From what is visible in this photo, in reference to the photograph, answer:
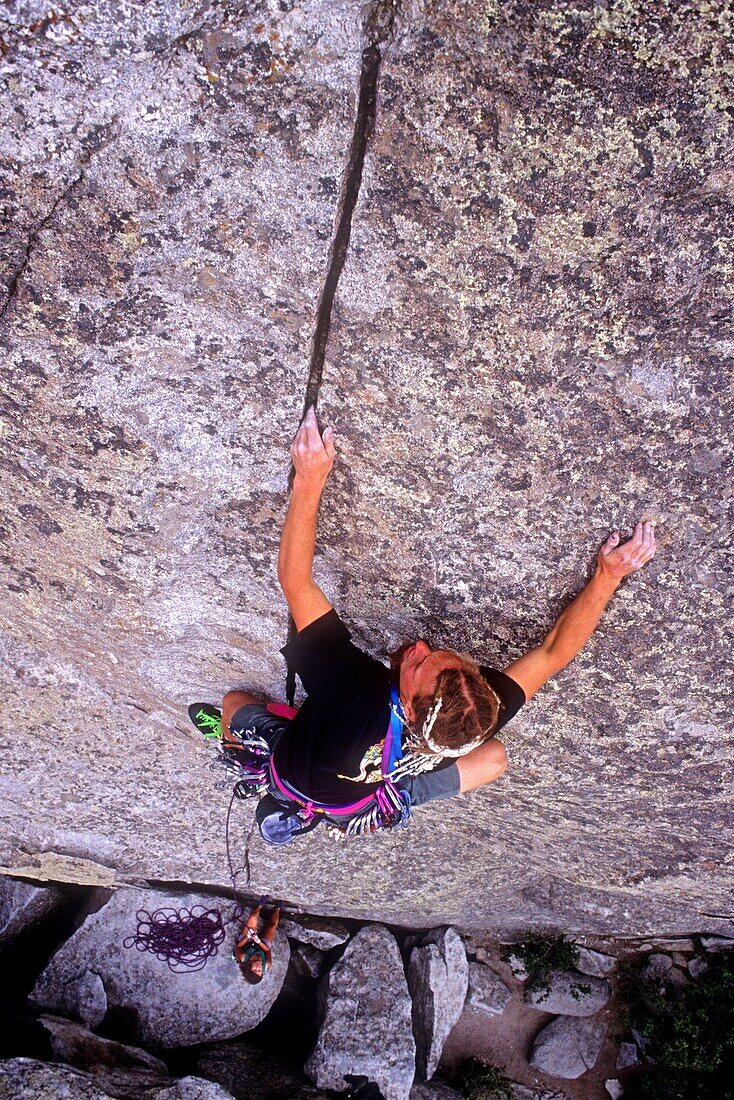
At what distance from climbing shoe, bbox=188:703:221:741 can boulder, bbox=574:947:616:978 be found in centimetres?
476

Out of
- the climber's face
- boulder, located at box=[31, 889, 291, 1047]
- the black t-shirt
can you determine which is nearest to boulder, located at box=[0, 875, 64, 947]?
boulder, located at box=[31, 889, 291, 1047]

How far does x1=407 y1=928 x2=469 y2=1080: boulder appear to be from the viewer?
20.2ft

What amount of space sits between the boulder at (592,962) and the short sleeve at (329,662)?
17.7 feet

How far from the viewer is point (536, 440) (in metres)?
2.75

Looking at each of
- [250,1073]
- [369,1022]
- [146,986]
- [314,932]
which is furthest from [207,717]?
[369,1022]

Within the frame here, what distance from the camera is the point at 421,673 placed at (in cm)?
282

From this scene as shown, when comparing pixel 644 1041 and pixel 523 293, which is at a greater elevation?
pixel 523 293

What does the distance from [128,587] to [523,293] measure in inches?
92.4

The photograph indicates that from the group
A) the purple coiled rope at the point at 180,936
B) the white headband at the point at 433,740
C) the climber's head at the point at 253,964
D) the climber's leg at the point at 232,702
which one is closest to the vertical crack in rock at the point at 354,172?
the white headband at the point at 433,740

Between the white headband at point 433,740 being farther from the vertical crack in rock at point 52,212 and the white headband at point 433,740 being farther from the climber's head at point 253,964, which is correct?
the climber's head at point 253,964

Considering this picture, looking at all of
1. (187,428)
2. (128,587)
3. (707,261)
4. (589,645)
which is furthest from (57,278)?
(589,645)

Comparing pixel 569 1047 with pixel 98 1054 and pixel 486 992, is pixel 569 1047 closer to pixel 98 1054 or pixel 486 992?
pixel 486 992

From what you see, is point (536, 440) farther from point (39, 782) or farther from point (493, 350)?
point (39, 782)

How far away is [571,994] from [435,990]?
1.47 meters
